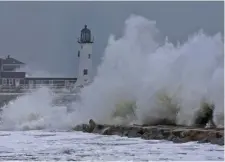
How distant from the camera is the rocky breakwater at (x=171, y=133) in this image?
15383 millimetres

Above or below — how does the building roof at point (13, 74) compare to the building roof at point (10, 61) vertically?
below

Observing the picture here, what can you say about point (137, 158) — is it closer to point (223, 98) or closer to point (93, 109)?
point (223, 98)

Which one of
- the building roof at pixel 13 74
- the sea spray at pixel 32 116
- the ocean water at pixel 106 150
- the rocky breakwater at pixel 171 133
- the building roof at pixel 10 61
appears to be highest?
the building roof at pixel 10 61

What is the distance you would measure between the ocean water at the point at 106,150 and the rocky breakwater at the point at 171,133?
399 millimetres

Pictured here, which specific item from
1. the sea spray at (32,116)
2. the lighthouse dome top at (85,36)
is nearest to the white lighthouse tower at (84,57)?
the lighthouse dome top at (85,36)

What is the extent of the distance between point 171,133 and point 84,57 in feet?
121

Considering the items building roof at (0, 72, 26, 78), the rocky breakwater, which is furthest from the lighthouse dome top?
the rocky breakwater

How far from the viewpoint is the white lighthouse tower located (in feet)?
172

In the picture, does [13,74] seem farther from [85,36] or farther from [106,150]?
[106,150]

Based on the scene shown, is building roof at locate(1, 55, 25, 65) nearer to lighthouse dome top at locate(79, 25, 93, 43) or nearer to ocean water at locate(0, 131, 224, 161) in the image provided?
lighthouse dome top at locate(79, 25, 93, 43)

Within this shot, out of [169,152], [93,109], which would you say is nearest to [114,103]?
[93,109]

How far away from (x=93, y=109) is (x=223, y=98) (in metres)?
8.80

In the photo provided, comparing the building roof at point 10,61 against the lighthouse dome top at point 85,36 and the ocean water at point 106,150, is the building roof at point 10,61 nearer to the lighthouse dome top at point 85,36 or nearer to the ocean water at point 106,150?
the lighthouse dome top at point 85,36

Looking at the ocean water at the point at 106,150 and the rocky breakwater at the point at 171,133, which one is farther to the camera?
the rocky breakwater at the point at 171,133
